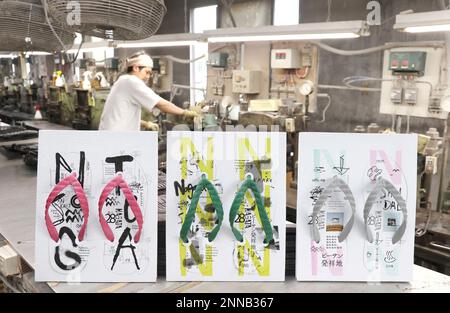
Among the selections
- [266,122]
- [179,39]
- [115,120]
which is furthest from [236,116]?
[115,120]

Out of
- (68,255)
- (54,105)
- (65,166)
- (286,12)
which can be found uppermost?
(286,12)

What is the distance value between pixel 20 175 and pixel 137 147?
1.45 m

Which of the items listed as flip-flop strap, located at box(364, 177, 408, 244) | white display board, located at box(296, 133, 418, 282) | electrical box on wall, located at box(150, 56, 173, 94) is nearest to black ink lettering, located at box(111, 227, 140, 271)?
white display board, located at box(296, 133, 418, 282)

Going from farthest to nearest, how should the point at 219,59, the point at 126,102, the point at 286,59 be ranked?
1. the point at 219,59
2. the point at 286,59
3. the point at 126,102

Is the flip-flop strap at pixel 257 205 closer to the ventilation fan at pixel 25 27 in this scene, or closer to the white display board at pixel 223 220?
the white display board at pixel 223 220

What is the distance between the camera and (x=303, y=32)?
233cm

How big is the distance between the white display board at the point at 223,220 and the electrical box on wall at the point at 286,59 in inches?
107

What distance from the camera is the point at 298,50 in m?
3.66

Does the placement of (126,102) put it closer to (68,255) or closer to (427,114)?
(68,255)

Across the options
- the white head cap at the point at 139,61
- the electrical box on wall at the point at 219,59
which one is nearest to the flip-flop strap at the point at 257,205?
the white head cap at the point at 139,61

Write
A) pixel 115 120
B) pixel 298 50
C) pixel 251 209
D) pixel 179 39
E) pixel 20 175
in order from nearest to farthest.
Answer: pixel 251 209 < pixel 20 175 < pixel 115 120 < pixel 179 39 < pixel 298 50

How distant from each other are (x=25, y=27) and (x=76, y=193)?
45.2 inches

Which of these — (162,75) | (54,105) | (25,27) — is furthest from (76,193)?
(54,105)
